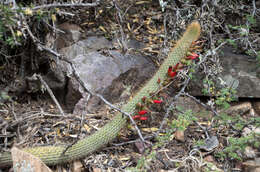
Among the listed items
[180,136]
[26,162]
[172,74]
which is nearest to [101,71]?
[172,74]

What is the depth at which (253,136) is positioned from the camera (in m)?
1.85

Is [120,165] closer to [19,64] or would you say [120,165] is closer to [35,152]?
[35,152]

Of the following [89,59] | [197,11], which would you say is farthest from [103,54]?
[197,11]

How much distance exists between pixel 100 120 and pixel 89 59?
71 cm

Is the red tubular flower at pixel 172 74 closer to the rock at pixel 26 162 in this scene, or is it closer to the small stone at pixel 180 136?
the small stone at pixel 180 136

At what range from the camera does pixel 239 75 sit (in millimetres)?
2664

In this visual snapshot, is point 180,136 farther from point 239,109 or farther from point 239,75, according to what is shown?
point 239,75

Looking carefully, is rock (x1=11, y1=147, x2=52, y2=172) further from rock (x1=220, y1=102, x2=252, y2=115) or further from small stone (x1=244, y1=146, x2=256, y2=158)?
→ rock (x1=220, y1=102, x2=252, y2=115)

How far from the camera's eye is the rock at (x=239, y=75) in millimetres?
2631

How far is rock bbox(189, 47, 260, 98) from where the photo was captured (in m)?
2.63

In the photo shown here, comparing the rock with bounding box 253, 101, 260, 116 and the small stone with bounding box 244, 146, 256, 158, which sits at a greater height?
the rock with bounding box 253, 101, 260, 116

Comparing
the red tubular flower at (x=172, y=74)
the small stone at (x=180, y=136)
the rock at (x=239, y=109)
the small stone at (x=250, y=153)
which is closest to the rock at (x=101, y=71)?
the red tubular flower at (x=172, y=74)

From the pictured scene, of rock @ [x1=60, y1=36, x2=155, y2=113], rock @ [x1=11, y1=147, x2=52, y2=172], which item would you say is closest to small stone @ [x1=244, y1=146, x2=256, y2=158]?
rock @ [x1=60, y1=36, x2=155, y2=113]

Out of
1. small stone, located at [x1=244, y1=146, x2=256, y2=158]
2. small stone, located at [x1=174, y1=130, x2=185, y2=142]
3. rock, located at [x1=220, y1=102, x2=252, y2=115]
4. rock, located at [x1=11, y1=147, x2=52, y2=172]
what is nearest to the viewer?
rock, located at [x1=11, y1=147, x2=52, y2=172]
